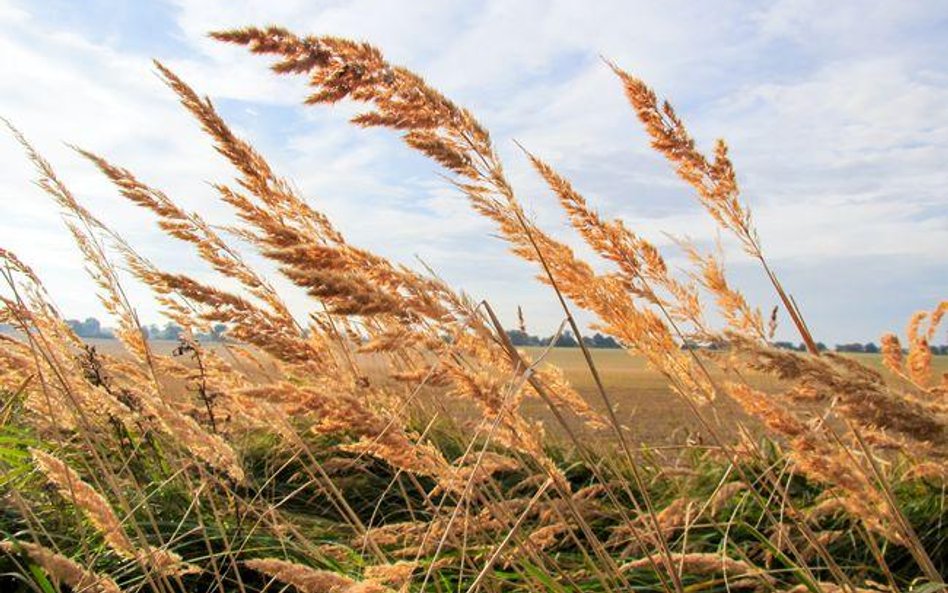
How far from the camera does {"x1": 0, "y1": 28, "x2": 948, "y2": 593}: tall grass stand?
1540 millimetres

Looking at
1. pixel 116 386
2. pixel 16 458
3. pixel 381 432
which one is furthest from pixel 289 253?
pixel 16 458

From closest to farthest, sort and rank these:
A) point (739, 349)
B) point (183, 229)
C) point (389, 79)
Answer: point (739, 349), point (389, 79), point (183, 229)

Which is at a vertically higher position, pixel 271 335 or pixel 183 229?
pixel 183 229

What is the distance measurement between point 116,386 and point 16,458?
0.63m

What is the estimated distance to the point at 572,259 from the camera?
2.24m

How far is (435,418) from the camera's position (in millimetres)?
2834

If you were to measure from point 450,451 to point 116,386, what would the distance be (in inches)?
75.5

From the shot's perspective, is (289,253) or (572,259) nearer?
(289,253)

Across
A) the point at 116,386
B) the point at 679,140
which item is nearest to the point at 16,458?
the point at 116,386

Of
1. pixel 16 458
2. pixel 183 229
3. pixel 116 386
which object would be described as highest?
pixel 183 229

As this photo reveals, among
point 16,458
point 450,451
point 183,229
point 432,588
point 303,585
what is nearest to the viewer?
point 303,585

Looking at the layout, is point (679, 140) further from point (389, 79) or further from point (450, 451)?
point (450, 451)

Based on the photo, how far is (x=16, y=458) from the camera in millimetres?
3369

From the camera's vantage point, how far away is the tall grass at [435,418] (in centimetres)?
154
